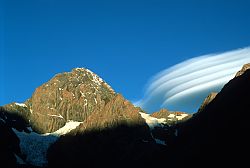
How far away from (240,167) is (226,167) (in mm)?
11273

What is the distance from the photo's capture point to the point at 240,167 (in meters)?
188

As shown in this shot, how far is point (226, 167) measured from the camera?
198875 mm

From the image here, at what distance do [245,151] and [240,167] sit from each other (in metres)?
10.6

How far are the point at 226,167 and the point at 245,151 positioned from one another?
944cm

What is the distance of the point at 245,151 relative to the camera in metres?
197
